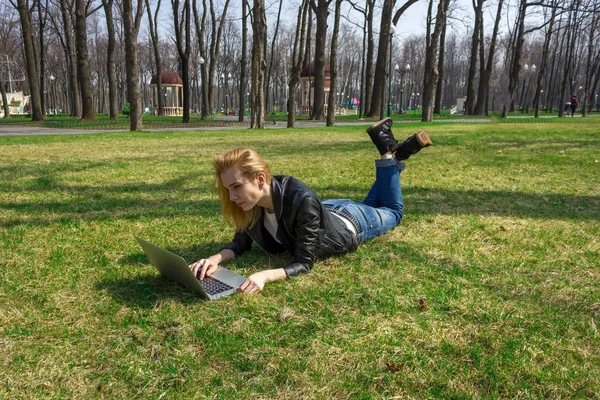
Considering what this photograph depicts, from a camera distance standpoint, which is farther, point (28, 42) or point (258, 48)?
point (28, 42)

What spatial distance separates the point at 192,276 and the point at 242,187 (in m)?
0.63

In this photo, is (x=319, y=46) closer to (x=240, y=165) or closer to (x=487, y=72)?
(x=487, y=72)

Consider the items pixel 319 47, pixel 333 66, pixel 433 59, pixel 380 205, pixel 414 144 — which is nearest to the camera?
pixel 414 144

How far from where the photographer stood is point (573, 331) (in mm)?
2141

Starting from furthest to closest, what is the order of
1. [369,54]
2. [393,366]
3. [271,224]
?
[369,54]
[271,224]
[393,366]

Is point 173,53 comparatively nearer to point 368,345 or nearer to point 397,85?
point 397,85

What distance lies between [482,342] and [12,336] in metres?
2.19

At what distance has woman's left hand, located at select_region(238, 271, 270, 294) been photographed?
2580 mm

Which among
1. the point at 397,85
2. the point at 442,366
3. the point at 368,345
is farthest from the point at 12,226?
the point at 397,85

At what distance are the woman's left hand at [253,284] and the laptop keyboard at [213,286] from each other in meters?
0.10

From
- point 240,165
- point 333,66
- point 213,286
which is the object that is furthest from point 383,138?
point 333,66

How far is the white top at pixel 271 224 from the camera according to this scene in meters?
3.07

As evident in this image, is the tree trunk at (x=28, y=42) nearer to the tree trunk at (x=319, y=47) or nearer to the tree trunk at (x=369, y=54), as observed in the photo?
the tree trunk at (x=319, y=47)

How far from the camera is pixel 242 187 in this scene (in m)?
2.75
